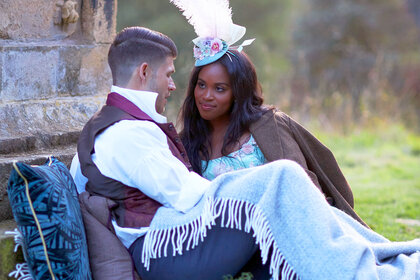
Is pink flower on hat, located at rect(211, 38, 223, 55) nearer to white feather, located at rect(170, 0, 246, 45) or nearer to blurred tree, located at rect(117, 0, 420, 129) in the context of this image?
white feather, located at rect(170, 0, 246, 45)

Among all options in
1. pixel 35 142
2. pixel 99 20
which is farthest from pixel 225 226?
pixel 99 20

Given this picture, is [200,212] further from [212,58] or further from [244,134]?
[212,58]

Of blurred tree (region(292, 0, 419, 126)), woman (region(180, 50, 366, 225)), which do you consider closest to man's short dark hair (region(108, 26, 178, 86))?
woman (region(180, 50, 366, 225))

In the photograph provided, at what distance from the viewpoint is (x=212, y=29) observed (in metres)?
3.72

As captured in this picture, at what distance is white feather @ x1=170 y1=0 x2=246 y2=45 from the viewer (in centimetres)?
358

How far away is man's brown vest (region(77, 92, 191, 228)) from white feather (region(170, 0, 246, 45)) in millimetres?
936

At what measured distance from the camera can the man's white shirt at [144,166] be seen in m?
2.66

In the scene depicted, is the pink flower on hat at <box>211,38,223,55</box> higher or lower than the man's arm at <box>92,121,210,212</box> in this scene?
higher

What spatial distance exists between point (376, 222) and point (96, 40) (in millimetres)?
2800

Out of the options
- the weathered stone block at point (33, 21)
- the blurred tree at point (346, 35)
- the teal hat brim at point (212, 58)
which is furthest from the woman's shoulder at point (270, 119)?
the blurred tree at point (346, 35)

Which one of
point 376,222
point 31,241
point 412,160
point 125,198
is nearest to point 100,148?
point 125,198

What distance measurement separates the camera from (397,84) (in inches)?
566

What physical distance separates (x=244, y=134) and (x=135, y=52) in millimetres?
1023

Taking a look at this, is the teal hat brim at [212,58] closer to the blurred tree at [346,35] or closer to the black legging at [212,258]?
the black legging at [212,258]
